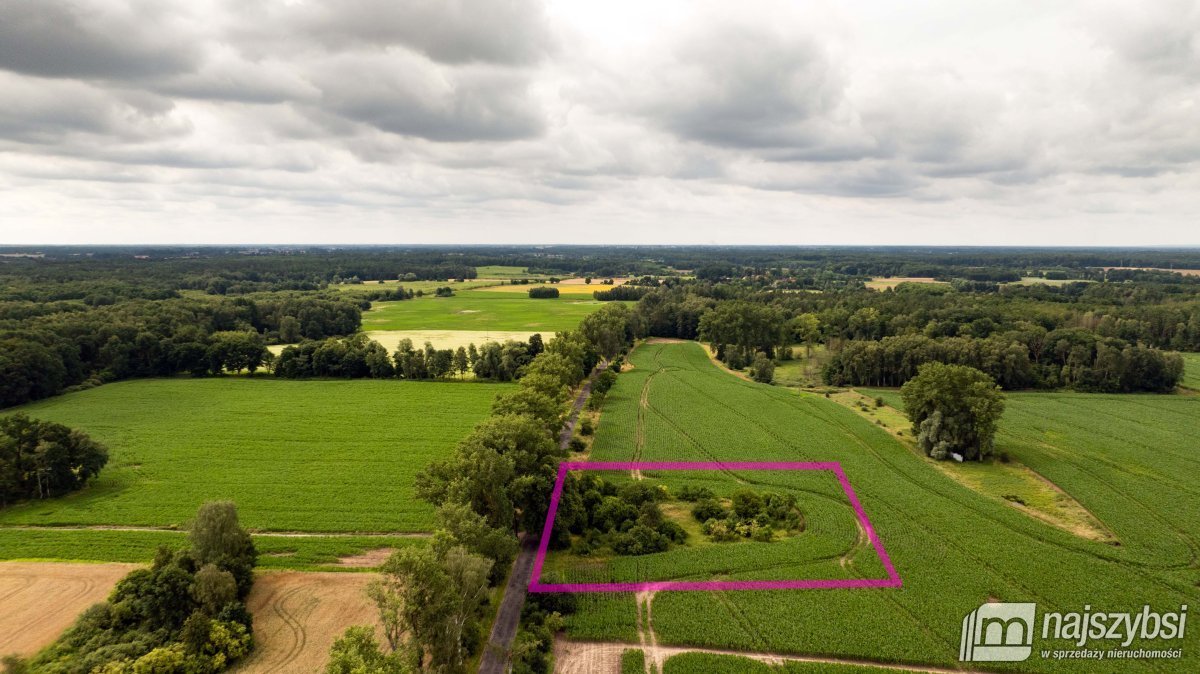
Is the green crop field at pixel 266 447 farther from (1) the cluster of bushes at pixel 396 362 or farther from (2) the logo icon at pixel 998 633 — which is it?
(2) the logo icon at pixel 998 633

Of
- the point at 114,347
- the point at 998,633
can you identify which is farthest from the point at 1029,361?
the point at 114,347

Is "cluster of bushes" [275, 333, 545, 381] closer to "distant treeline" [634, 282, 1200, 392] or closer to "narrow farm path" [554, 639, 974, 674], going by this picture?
"distant treeline" [634, 282, 1200, 392]

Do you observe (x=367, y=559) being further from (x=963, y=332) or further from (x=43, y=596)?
(x=963, y=332)

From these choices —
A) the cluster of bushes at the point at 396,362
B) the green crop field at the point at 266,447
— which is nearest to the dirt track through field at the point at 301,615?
the green crop field at the point at 266,447

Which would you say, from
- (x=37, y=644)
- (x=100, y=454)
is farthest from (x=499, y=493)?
(x=100, y=454)

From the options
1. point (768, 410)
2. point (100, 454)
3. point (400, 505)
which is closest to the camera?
point (400, 505)

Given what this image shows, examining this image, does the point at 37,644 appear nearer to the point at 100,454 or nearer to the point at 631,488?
the point at 100,454

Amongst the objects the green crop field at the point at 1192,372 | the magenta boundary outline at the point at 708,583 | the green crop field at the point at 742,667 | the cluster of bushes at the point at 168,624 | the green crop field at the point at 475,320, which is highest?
the green crop field at the point at 475,320
